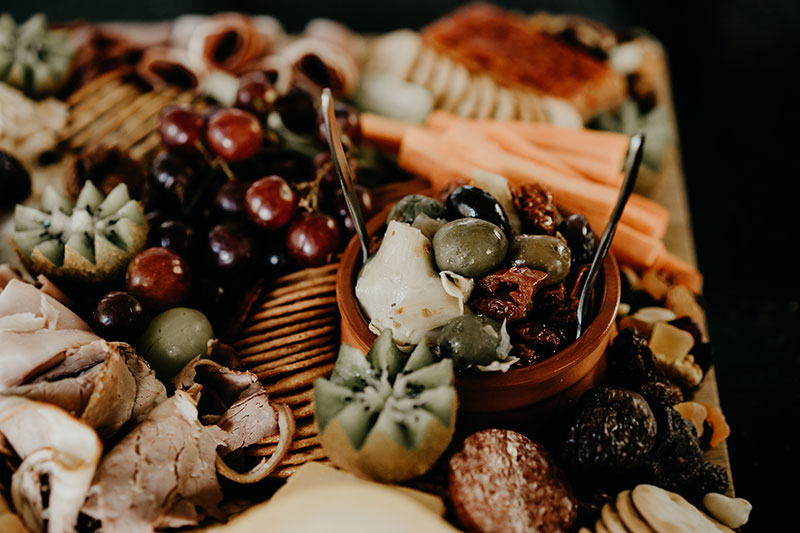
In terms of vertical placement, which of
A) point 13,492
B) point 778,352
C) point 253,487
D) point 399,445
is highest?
point 399,445

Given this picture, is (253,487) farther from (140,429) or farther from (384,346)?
(384,346)

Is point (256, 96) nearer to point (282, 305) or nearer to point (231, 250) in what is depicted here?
point (231, 250)

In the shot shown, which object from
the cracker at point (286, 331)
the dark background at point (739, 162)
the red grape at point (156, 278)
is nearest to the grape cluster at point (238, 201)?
the red grape at point (156, 278)

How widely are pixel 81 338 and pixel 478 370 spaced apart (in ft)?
1.84

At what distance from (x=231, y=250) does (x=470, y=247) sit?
48cm

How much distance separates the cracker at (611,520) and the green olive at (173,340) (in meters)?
0.63

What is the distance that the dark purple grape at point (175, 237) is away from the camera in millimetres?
1123

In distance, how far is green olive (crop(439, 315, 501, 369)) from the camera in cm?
81

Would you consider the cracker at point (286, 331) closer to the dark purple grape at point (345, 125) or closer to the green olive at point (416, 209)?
the green olive at point (416, 209)

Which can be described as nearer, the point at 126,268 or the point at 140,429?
the point at 140,429

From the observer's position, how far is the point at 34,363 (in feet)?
2.79

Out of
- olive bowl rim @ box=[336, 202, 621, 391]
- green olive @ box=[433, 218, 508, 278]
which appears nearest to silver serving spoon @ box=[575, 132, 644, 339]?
olive bowl rim @ box=[336, 202, 621, 391]

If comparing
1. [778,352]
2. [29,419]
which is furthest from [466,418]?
[778,352]

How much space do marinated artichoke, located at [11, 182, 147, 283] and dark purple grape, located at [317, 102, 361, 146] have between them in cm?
40
